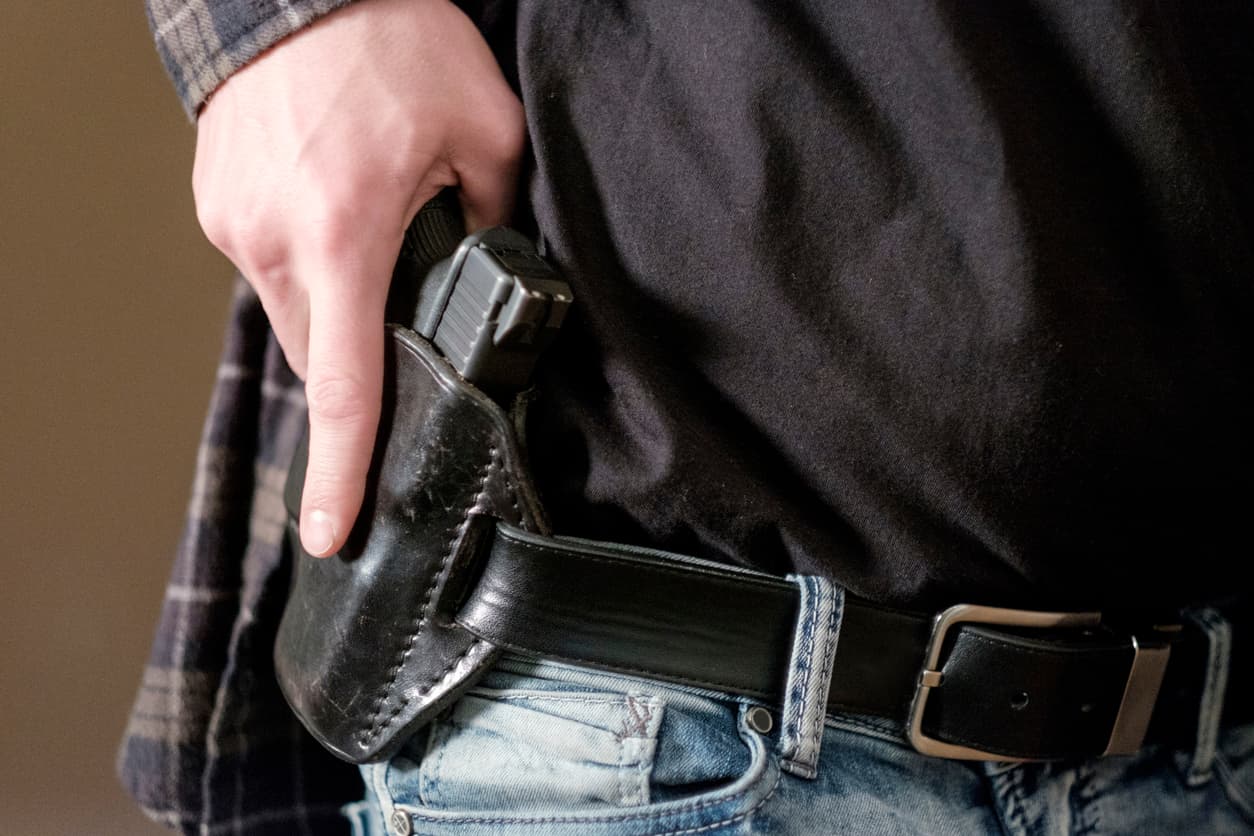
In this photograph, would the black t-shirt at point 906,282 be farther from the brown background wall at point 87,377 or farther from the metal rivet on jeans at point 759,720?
the brown background wall at point 87,377

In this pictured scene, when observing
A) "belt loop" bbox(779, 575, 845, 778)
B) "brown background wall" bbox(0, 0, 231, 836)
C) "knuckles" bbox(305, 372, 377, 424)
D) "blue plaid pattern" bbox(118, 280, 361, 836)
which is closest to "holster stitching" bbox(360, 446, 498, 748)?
"knuckles" bbox(305, 372, 377, 424)

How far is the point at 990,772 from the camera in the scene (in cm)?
69

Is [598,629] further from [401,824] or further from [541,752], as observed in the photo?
[401,824]

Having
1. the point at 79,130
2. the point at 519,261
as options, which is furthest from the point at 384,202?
the point at 79,130

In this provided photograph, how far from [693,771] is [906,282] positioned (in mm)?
346

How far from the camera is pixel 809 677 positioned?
631 mm

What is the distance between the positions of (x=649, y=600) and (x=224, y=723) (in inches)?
22.3

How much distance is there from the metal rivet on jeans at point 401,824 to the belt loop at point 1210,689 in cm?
61

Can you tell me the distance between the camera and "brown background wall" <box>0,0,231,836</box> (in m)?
1.18

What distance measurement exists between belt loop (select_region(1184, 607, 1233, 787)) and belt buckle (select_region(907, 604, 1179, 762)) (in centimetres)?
5

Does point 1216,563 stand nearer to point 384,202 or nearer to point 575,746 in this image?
point 575,746

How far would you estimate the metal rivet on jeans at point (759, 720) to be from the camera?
0.64m

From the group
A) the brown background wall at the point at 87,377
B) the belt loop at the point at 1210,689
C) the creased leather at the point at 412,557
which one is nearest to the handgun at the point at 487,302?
the creased leather at the point at 412,557

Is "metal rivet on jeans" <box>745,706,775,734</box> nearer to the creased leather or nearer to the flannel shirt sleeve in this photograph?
the creased leather
